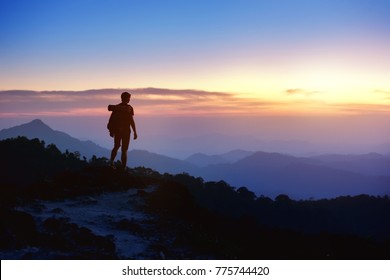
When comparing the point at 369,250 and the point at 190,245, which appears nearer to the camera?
the point at 190,245

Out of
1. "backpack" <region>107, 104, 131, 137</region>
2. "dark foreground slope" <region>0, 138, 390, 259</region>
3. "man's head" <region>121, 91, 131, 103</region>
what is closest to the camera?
"dark foreground slope" <region>0, 138, 390, 259</region>

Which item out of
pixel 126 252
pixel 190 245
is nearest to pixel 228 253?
pixel 190 245

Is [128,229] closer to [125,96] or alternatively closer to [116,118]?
[116,118]

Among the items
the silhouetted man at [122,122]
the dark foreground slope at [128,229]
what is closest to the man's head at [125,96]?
the silhouetted man at [122,122]

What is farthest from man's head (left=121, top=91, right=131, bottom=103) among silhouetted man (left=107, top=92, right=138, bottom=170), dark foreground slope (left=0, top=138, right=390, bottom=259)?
dark foreground slope (left=0, top=138, right=390, bottom=259)

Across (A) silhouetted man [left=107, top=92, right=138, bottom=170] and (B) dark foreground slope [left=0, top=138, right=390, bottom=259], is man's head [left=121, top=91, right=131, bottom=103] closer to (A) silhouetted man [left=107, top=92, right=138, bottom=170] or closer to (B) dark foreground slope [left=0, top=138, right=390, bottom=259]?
(A) silhouetted man [left=107, top=92, right=138, bottom=170]

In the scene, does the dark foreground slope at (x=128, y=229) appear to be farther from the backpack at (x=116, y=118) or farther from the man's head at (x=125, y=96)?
the man's head at (x=125, y=96)

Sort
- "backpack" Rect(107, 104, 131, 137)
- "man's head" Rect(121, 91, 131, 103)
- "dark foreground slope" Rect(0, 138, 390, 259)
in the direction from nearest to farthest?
1. "dark foreground slope" Rect(0, 138, 390, 259)
2. "man's head" Rect(121, 91, 131, 103)
3. "backpack" Rect(107, 104, 131, 137)

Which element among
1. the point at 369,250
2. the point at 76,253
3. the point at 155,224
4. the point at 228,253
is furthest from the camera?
the point at 369,250

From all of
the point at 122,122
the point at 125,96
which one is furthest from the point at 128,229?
the point at 125,96

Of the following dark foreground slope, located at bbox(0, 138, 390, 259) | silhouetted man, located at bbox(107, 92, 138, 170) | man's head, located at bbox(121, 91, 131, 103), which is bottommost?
dark foreground slope, located at bbox(0, 138, 390, 259)
